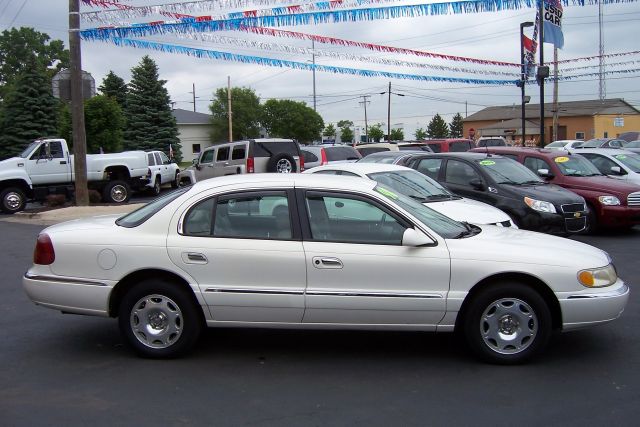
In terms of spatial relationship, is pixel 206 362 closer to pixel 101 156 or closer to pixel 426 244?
pixel 426 244

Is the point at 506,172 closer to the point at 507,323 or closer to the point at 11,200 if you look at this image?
the point at 507,323

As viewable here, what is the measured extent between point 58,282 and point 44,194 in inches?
592

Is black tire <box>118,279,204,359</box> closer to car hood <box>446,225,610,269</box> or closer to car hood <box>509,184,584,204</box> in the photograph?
car hood <box>446,225,610,269</box>

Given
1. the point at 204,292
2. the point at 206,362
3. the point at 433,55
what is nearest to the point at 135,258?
the point at 204,292

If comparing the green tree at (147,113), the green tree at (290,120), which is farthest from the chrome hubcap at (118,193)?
the green tree at (290,120)

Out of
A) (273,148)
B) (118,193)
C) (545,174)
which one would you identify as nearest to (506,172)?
(545,174)

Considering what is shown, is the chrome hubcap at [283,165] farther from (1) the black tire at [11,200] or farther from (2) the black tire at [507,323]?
(2) the black tire at [507,323]

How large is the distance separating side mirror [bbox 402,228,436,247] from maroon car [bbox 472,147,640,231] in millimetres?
7999

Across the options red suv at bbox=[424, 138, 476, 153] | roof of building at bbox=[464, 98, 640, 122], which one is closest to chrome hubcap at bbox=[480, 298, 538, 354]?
red suv at bbox=[424, 138, 476, 153]

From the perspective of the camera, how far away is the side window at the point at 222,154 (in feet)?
62.6

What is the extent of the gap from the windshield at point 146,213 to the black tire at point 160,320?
1.75 ft

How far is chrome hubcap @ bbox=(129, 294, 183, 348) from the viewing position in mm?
5121

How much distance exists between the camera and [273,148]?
18766 millimetres

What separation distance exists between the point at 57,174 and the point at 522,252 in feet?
55.7
